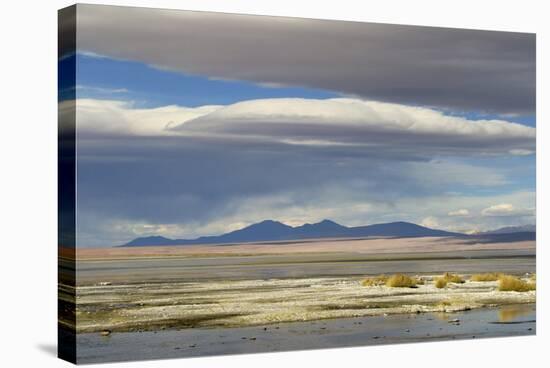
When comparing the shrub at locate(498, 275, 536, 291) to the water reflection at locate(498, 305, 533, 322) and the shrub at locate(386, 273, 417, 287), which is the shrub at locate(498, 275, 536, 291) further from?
the shrub at locate(386, 273, 417, 287)

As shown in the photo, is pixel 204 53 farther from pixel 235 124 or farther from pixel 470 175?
pixel 470 175

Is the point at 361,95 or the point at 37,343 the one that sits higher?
the point at 361,95

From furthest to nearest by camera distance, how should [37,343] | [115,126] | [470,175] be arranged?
[470,175] → [37,343] → [115,126]

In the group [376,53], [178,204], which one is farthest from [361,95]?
[178,204]

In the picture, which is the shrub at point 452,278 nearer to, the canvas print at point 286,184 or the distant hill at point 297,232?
the canvas print at point 286,184

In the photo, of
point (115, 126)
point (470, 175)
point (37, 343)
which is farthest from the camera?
point (470, 175)

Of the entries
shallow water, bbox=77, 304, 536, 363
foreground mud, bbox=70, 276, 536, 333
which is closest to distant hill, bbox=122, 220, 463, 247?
foreground mud, bbox=70, 276, 536, 333

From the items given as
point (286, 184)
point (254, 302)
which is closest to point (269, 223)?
point (286, 184)
